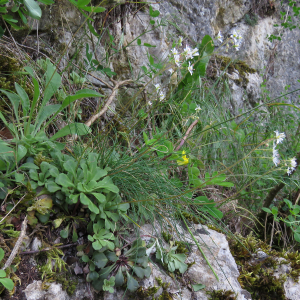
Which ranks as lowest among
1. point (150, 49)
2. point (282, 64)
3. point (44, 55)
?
point (44, 55)

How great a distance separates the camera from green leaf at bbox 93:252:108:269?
107 cm

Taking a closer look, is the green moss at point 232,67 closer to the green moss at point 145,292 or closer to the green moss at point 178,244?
the green moss at point 178,244

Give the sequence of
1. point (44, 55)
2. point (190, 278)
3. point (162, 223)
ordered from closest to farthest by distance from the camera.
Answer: point (190, 278) → point (162, 223) → point (44, 55)

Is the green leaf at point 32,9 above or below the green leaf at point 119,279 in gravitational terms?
above

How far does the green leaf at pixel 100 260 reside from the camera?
3.52 feet

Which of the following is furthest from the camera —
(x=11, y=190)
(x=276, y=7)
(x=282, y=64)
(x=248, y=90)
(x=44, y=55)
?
(x=282, y=64)

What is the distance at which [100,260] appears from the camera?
1.08 meters

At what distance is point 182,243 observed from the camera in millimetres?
1401

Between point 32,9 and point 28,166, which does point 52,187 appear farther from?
point 32,9

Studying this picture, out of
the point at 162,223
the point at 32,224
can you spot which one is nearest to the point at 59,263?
the point at 32,224

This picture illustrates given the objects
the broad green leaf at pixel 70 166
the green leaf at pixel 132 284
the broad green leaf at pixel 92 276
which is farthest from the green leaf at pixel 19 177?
the green leaf at pixel 132 284

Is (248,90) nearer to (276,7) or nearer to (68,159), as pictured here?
(276,7)

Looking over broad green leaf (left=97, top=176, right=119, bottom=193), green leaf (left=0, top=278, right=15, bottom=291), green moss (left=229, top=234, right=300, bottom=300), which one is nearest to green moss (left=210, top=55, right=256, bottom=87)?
green moss (left=229, top=234, right=300, bottom=300)

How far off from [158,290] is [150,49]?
2.38 metres
